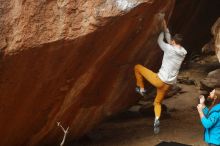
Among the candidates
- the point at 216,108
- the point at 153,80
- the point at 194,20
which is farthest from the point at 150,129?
the point at 216,108

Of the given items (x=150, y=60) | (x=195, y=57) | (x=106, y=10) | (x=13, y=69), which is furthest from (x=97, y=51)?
(x=195, y=57)

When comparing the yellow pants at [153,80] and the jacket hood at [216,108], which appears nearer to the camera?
the jacket hood at [216,108]

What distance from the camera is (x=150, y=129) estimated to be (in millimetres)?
11070

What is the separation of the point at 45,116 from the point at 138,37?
2.35m

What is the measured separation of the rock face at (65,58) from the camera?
23.5 ft

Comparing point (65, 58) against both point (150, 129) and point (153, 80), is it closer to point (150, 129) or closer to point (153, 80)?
point (153, 80)

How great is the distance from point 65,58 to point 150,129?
4.02 metres

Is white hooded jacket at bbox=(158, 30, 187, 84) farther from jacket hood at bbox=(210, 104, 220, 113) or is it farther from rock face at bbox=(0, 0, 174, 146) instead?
jacket hood at bbox=(210, 104, 220, 113)

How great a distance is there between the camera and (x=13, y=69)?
24.2 ft

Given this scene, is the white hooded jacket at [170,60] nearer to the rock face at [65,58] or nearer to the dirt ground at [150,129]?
the rock face at [65,58]

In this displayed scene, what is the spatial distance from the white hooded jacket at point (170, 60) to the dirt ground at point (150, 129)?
73.5 inches

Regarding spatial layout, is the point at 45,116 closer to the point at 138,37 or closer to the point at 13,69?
the point at 13,69

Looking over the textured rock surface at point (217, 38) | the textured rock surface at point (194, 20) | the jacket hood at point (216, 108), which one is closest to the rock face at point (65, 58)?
the textured rock surface at point (217, 38)

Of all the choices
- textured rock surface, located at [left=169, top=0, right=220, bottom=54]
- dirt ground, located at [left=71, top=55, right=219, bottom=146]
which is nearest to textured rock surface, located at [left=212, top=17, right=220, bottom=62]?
textured rock surface, located at [left=169, top=0, right=220, bottom=54]
